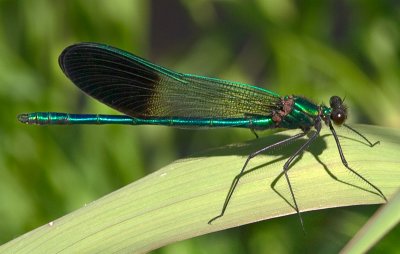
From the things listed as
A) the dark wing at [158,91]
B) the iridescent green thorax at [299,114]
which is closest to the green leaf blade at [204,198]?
the iridescent green thorax at [299,114]

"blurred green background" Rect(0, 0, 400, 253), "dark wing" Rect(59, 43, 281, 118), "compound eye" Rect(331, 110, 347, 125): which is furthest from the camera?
"blurred green background" Rect(0, 0, 400, 253)

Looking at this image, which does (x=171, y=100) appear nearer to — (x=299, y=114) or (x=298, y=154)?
(x=299, y=114)

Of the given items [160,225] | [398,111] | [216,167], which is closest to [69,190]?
[216,167]

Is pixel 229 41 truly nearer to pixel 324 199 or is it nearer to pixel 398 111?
pixel 398 111

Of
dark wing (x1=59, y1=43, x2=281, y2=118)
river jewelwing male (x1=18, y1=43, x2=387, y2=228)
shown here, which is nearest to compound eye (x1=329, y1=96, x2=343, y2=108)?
river jewelwing male (x1=18, y1=43, x2=387, y2=228)

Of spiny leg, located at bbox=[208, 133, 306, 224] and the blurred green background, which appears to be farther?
the blurred green background

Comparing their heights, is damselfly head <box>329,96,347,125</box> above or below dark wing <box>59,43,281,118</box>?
below

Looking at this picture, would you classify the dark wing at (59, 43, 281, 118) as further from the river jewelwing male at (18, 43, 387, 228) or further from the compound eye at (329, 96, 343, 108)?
the compound eye at (329, 96, 343, 108)
